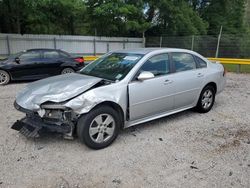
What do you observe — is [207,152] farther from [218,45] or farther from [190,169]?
[218,45]

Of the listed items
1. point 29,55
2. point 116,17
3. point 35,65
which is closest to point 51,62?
point 35,65

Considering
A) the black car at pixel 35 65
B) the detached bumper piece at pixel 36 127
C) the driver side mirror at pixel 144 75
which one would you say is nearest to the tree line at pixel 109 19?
the black car at pixel 35 65

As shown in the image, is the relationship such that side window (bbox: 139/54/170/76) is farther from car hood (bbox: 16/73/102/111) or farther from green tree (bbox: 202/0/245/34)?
green tree (bbox: 202/0/245/34)

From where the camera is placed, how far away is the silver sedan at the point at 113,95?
3488mm

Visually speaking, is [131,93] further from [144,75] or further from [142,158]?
[142,158]

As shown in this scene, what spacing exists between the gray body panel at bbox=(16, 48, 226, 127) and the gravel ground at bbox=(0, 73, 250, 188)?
1.42 feet

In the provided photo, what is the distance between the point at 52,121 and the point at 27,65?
19.9 feet

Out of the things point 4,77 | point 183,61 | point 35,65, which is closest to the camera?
point 183,61

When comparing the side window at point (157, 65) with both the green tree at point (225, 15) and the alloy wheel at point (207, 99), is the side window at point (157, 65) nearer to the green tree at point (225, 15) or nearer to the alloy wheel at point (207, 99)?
the alloy wheel at point (207, 99)

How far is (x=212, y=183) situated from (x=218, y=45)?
15.7 meters

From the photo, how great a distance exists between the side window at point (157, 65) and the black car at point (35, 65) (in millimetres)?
5982

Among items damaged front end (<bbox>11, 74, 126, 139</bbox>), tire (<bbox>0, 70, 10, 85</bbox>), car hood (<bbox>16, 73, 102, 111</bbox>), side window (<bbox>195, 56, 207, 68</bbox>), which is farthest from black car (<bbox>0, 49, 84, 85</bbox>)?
side window (<bbox>195, 56, 207, 68</bbox>)

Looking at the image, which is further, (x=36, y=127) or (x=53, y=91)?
(x=53, y=91)

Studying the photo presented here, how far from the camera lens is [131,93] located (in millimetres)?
3936
